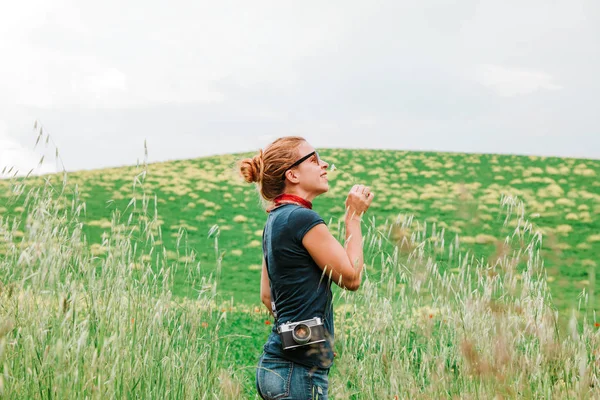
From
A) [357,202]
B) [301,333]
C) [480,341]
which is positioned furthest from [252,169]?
[480,341]

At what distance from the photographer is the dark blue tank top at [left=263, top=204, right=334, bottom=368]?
90.4 inches

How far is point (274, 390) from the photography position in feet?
7.57

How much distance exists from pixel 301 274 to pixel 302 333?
22cm

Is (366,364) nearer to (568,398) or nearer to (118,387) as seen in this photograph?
(568,398)

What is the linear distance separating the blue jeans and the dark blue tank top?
0.09ft

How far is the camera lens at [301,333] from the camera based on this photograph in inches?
88.4

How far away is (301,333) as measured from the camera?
7.39 feet

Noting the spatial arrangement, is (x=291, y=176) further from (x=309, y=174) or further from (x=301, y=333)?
(x=301, y=333)

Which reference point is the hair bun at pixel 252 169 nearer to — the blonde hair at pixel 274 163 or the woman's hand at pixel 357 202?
the blonde hair at pixel 274 163

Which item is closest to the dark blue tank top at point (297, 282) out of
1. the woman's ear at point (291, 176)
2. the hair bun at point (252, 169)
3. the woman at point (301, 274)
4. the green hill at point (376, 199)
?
the woman at point (301, 274)

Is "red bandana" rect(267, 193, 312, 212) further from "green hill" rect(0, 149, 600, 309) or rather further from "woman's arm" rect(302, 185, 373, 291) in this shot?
"green hill" rect(0, 149, 600, 309)

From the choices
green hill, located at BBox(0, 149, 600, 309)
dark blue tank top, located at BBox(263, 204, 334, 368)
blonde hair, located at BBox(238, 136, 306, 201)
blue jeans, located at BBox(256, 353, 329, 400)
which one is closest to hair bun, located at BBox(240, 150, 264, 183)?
blonde hair, located at BBox(238, 136, 306, 201)

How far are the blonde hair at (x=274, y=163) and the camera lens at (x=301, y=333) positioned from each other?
57 cm

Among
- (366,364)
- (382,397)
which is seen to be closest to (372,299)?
(366,364)
